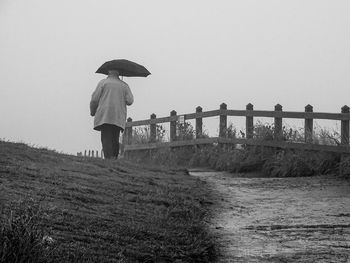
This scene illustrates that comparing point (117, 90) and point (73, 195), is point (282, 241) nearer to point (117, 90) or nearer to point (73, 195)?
point (73, 195)

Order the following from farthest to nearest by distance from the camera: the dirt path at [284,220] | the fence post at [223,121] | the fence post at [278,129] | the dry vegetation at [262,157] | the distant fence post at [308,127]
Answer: the fence post at [223,121] < the fence post at [278,129] < the distant fence post at [308,127] < the dry vegetation at [262,157] < the dirt path at [284,220]

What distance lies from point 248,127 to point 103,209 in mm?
13164

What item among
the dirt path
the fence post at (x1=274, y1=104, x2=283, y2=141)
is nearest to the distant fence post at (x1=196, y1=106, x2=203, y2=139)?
the fence post at (x1=274, y1=104, x2=283, y2=141)

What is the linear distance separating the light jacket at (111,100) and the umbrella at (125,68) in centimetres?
28

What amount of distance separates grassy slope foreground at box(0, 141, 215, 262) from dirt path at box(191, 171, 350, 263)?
1.19 feet

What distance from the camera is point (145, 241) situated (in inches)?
300

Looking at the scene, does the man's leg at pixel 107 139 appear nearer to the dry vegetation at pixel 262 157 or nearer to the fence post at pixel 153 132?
the dry vegetation at pixel 262 157

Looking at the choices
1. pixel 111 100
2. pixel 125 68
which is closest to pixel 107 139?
pixel 111 100

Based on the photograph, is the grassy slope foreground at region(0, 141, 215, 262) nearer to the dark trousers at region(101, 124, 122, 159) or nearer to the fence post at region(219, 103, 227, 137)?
the dark trousers at region(101, 124, 122, 159)

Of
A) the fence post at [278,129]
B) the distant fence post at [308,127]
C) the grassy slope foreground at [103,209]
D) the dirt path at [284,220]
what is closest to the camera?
→ the grassy slope foreground at [103,209]

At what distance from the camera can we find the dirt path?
8.05m

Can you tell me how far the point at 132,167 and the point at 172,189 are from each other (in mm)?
3547

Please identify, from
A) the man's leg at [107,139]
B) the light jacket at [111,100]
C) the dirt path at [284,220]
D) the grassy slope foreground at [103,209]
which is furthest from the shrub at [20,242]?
the man's leg at [107,139]

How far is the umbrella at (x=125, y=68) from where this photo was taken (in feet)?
60.8
